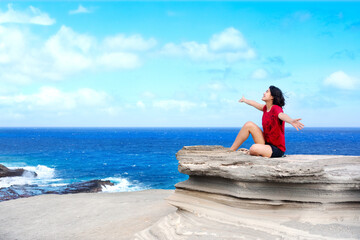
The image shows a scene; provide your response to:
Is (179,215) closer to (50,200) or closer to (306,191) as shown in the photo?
(306,191)

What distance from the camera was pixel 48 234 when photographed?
8.70 metres

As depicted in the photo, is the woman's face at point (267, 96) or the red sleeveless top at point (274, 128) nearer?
the red sleeveless top at point (274, 128)

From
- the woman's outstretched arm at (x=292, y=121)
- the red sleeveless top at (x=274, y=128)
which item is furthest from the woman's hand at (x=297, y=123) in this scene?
the red sleeveless top at (x=274, y=128)

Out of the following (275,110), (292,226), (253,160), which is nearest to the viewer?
(292,226)

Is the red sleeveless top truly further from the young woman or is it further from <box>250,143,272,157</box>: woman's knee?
<box>250,143,272,157</box>: woman's knee

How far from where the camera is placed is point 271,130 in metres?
7.88

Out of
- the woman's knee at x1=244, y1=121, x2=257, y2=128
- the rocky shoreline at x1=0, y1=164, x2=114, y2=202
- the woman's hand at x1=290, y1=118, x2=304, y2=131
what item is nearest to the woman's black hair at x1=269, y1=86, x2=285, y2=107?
the woman's knee at x1=244, y1=121, x2=257, y2=128

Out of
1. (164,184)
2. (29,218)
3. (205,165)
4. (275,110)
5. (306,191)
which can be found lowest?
(164,184)

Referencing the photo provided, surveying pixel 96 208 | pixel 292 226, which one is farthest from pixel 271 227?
pixel 96 208

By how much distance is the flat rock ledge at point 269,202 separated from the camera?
6.33 m

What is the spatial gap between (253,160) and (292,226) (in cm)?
154

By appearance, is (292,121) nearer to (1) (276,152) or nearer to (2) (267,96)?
(1) (276,152)

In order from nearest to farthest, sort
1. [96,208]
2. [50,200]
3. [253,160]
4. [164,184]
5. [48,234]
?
[253,160]
[48,234]
[96,208]
[50,200]
[164,184]

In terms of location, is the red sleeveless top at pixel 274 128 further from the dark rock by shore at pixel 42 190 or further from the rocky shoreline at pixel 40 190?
the dark rock by shore at pixel 42 190
